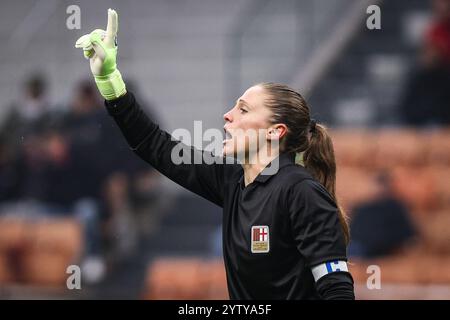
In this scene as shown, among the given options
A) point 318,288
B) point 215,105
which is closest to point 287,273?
point 318,288

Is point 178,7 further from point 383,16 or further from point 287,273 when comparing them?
point 287,273

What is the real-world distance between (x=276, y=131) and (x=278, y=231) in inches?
14.1

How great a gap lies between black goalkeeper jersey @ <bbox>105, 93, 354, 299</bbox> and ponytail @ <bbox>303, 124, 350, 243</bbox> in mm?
78

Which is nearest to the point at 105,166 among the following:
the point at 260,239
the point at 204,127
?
the point at 204,127

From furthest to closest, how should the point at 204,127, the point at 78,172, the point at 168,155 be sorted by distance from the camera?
the point at 204,127
the point at 78,172
the point at 168,155

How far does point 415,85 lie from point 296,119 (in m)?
4.54

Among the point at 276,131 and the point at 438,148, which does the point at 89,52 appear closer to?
the point at 276,131

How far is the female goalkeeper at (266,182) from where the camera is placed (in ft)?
9.47

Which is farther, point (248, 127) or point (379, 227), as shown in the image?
point (379, 227)

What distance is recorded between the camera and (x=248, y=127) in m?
3.13

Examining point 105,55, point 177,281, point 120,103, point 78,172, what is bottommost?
point 177,281

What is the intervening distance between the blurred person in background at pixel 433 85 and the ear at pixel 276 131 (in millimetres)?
4487

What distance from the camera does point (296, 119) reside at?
10.3 feet

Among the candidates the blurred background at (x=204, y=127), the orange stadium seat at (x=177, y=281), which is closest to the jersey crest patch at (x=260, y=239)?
the blurred background at (x=204, y=127)
